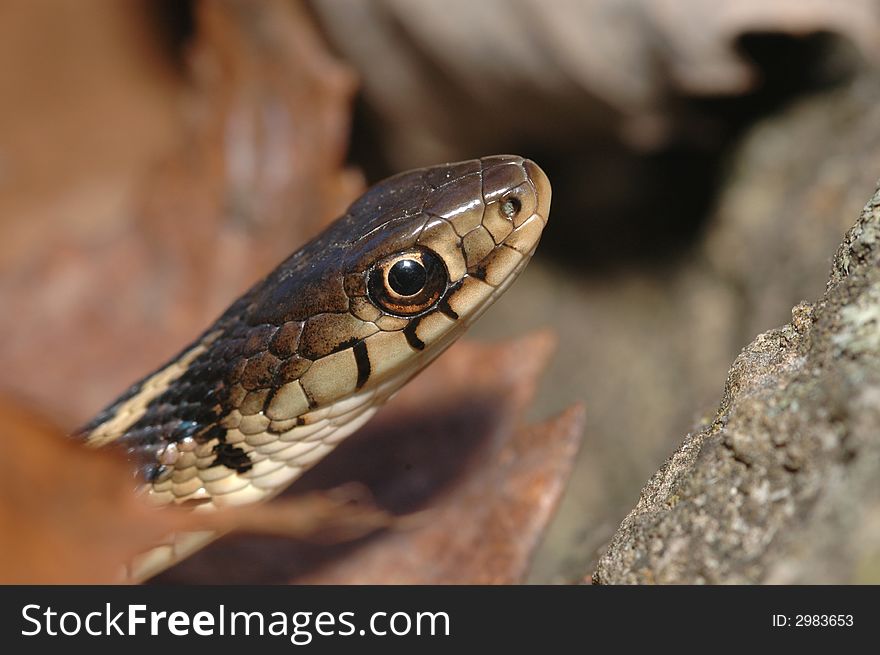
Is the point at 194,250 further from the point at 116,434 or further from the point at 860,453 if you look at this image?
the point at 860,453

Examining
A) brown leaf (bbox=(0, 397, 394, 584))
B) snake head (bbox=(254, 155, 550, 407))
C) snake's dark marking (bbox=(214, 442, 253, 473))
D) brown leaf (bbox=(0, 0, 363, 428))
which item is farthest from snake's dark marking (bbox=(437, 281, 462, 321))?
brown leaf (bbox=(0, 0, 363, 428))

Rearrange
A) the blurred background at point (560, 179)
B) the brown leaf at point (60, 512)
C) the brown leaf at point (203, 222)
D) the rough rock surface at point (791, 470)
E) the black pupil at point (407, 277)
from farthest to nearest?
the brown leaf at point (203, 222)
the blurred background at point (560, 179)
the black pupil at point (407, 277)
the brown leaf at point (60, 512)
the rough rock surface at point (791, 470)

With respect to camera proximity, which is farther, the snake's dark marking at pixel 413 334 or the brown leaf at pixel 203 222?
the brown leaf at pixel 203 222

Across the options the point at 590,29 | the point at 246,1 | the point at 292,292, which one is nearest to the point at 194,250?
the point at 246,1

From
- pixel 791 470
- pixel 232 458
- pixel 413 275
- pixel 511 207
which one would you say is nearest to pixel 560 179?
pixel 511 207

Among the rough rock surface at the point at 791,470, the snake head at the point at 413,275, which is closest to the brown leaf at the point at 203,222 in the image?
the snake head at the point at 413,275

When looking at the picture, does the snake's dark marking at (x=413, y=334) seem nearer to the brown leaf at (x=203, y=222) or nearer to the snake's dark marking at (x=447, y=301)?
the snake's dark marking at (x=447, y=301)

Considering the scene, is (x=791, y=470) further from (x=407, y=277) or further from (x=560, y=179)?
(x=560, y=179)

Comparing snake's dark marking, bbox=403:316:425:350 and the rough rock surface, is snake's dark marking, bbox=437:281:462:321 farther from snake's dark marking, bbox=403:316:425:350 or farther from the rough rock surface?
the rough rock surface
